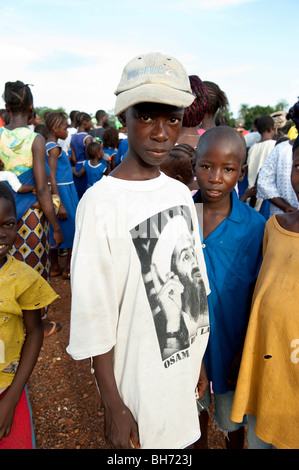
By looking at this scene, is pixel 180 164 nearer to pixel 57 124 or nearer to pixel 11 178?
pixel 11 178

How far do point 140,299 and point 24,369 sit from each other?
64 cm

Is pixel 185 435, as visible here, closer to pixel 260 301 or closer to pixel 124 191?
pixel 260 301

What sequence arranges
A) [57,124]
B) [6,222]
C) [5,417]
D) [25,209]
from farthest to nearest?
[57,124] < [25,209] < [6,222] < [5,417]

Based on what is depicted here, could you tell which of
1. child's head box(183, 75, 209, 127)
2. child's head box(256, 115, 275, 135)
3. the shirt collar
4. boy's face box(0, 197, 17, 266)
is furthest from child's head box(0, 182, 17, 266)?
child's head box(256, 115, 275, 135)

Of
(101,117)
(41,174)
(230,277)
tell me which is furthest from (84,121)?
(230,277)

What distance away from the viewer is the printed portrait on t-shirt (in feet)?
3.77

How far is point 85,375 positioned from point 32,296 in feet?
6.20

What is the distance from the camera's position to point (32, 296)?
1.45m

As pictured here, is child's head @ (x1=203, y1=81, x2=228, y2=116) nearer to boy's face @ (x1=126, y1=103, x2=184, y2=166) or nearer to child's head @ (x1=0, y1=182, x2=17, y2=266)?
boy's face @ (x1=126, y1=103, x2=184, y2=166)

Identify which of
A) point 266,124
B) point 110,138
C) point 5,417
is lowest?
point 5,417

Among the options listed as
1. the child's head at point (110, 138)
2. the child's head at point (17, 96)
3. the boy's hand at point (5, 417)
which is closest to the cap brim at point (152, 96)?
the boy's hand at point (5, 417)

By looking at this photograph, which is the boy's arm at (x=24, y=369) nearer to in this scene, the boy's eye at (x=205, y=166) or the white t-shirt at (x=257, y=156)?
the boy's eye at (x=205, y=166)

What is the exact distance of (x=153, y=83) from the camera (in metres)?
1.10

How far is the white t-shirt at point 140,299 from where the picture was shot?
1.10 metres
